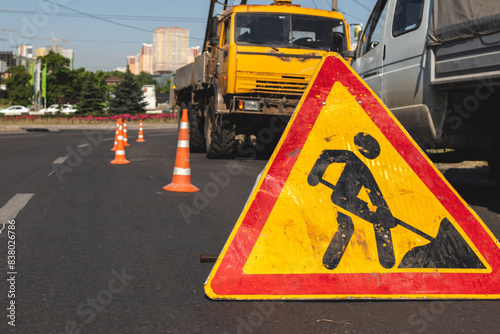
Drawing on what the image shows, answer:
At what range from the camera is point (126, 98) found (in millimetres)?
66875

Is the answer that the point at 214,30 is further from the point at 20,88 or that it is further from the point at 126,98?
the point at 20,88

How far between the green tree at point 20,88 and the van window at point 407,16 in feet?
334

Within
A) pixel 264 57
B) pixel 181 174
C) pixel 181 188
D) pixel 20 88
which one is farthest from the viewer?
pixel 20 88

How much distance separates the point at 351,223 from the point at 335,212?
0.11 meters

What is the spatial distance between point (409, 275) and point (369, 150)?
73 centimetres

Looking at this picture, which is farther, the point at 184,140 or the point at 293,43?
the point at 293,43

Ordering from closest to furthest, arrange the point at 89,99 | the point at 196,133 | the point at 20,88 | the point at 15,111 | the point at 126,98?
1. the point at 196,133
2. the point at 89,99
3. the point at 126,98
4. the point at 15,111
5. the point at 20,88

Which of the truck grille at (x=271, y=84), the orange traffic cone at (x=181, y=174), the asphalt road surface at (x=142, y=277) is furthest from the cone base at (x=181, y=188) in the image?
the truck grille at (x=271, y=84)

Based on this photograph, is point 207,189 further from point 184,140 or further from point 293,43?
point 293,43

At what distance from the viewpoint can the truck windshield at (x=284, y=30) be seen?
13062 millimetres

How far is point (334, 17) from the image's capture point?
13.5 metres

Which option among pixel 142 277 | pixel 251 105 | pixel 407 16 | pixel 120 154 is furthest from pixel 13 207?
pixel 251 105

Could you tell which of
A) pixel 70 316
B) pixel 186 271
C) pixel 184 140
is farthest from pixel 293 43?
pixel 70 316

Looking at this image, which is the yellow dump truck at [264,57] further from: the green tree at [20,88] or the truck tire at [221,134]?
the green tree at [20,88]
